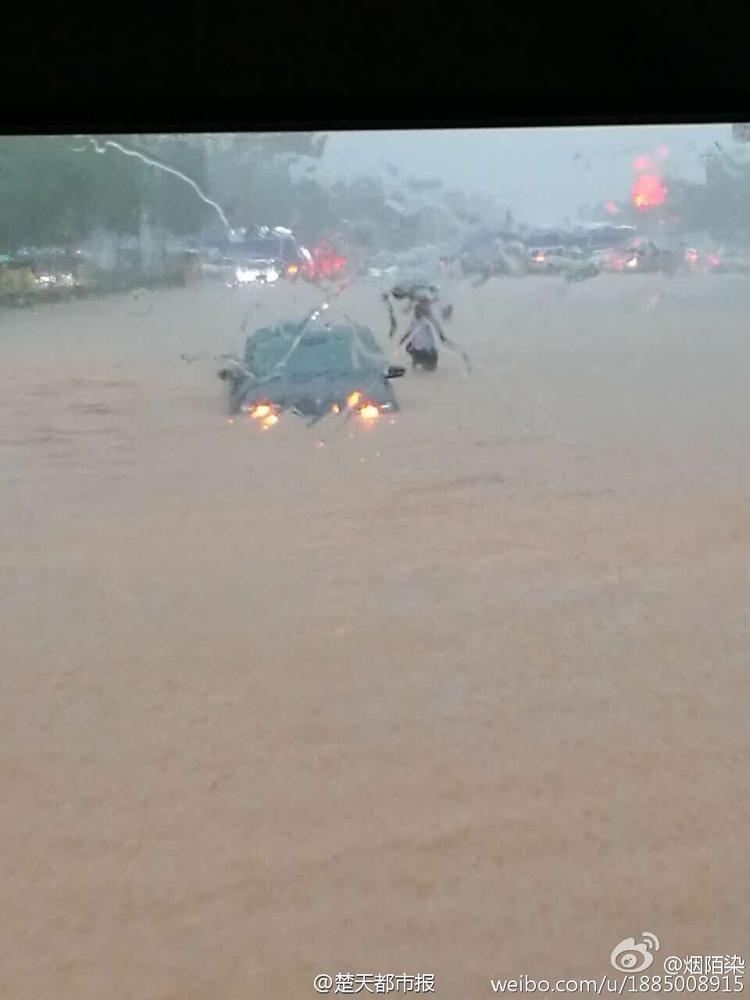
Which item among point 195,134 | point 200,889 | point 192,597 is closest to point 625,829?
point 200,889

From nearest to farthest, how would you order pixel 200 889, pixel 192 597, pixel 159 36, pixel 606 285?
pixel 159 36
pixel 200 889
pixel 606 285
pixel 192 597

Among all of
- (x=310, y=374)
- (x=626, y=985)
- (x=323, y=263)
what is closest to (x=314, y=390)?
(x=310, y=374)

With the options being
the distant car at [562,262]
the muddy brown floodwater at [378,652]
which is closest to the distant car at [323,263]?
the muddy brown floodwater at [378,652]

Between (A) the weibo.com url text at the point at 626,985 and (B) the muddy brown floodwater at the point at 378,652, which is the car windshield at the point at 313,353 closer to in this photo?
(B) the muddy brown floodwater at the point at 378,652

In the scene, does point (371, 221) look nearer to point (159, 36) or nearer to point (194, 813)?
point (159, 36)

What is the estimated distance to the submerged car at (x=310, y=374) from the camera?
158 centimetres

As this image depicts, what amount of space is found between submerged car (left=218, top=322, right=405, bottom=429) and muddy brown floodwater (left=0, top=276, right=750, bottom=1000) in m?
0.03

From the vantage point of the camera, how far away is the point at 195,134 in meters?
1.41

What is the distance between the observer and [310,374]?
1.60 meters

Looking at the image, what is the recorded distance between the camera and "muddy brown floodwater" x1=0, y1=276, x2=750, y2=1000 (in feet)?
4.81

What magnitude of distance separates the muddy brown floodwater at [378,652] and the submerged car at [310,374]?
0.11ft

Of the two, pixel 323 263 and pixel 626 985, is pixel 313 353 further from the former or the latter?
pixel 626 985

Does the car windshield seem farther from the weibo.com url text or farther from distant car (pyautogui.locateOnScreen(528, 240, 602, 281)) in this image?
the weibo.com url text

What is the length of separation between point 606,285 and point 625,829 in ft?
2.88
